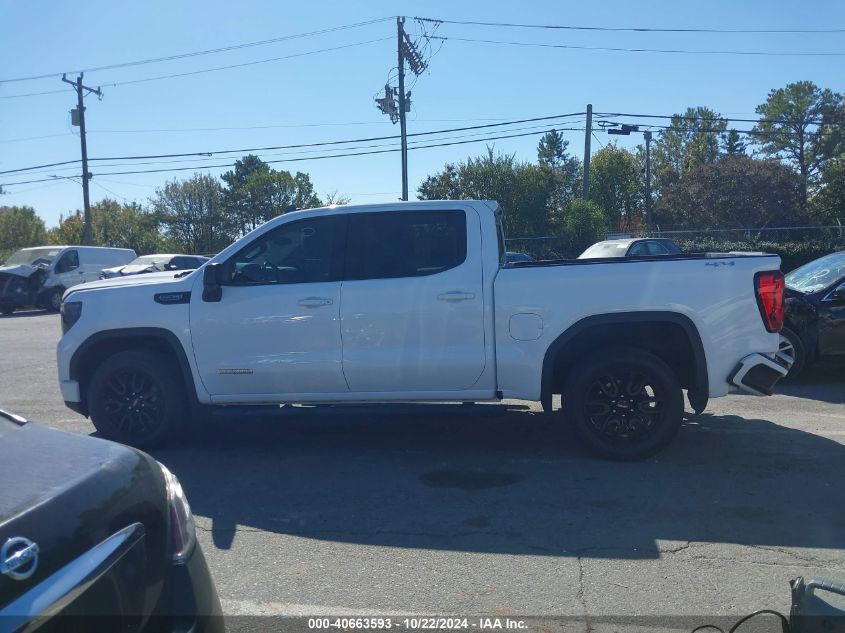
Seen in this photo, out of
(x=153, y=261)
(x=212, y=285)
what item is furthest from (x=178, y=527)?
(x=153, y=261)

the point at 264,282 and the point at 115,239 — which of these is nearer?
the point at 264,282

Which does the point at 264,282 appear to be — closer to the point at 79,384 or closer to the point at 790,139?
the point at 79,384

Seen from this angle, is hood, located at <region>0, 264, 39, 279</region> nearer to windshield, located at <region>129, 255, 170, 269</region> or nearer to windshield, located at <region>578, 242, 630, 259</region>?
windshield, located at <region>129, 255, 170, 269</region>

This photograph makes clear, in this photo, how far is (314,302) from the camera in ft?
21.4

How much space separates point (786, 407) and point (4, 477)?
781cm

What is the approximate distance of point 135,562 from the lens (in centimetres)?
244

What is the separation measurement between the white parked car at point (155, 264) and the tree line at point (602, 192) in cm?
1288

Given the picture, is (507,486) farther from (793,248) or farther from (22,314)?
(22,314)

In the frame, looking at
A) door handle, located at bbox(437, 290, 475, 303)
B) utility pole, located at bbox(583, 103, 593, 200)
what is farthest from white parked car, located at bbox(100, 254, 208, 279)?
door handle, located at bbox(437, 290, 475, 303)

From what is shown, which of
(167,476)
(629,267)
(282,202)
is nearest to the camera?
(167,476)

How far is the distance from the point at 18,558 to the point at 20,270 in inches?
1014

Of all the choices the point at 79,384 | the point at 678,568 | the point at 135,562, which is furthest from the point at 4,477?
the point at 79,384

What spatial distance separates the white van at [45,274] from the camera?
81.4 feet

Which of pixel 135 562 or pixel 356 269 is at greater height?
pixel 356 269
